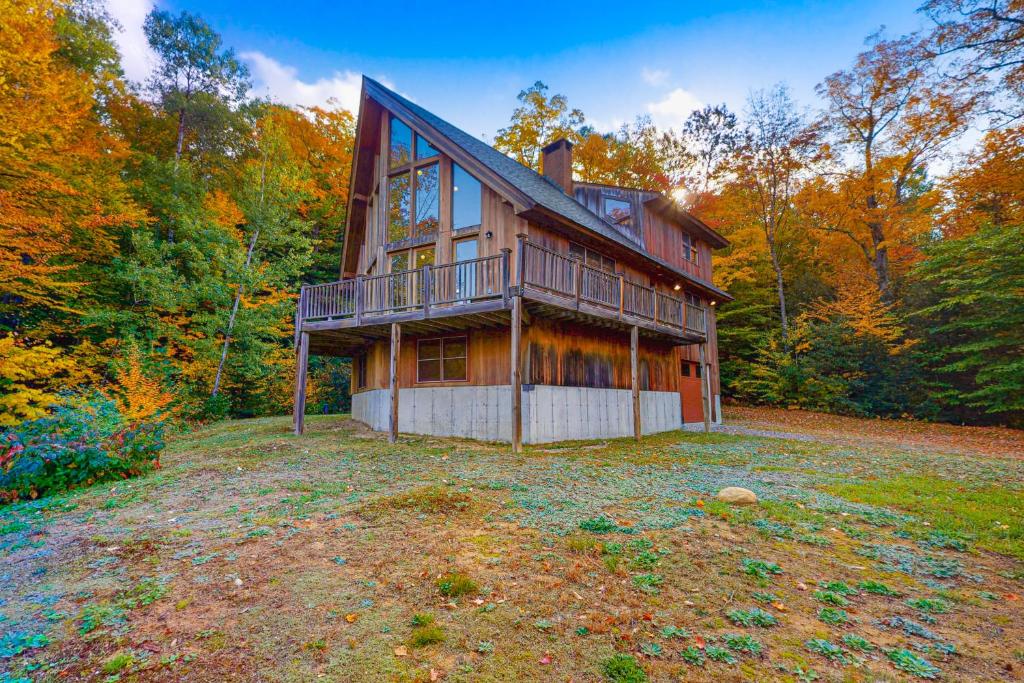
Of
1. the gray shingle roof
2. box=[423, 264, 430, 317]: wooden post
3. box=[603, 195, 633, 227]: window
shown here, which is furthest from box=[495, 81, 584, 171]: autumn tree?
box=[423, 264, 430, 317]: wooden post

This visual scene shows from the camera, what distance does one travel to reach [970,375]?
18625 millimetres

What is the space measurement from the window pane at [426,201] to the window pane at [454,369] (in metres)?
4.08

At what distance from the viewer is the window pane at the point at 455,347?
12461 millimetres

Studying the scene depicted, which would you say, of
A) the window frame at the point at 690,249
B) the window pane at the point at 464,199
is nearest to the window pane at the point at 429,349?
the window pane at the point at 464,199

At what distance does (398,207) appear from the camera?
47.5 feet

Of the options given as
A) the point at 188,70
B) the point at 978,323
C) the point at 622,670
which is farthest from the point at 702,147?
the point at 622,670

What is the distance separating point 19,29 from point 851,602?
22767mm

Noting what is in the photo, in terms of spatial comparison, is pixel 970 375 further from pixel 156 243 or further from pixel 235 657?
pixel 156 243

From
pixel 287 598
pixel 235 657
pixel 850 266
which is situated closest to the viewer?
pixel 235 657

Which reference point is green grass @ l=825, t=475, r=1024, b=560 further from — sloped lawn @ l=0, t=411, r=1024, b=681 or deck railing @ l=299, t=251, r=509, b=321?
deck railing @ l=299, t=251, r=509, b=321

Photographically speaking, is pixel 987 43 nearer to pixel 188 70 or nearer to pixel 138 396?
pixel 138 396

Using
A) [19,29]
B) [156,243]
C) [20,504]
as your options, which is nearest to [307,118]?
[156,243]

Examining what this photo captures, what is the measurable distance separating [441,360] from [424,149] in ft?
22.7

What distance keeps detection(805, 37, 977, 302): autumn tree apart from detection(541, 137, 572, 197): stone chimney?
14.4m
